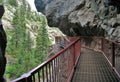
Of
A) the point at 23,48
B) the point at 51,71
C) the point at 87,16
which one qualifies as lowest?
the point at 23,48

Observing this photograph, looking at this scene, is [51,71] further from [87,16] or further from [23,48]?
[23,48]

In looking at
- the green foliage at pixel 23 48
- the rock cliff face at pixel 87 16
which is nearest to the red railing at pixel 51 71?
the rock cliff face at pixel 87 16

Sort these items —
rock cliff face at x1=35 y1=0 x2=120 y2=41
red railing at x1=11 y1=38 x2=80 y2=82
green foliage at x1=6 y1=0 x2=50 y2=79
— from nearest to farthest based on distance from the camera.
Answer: red railing at x1=11 y1=38 x2=80 y2=82 < rock cliff face at x1=35 y1=0 x2=120 y2=41 < green foliage at x1=6 y1=0 x2=50 y2=79

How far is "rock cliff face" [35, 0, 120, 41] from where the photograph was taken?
42.8 feet

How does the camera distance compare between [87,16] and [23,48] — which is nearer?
[87,16]

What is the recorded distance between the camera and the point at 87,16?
62.7 ft

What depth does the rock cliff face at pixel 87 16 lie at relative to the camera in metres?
13.0

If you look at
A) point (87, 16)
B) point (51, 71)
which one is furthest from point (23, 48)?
point (51, 71)

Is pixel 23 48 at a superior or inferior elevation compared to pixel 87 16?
inferior

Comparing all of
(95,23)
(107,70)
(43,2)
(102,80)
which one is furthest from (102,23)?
(43,2)

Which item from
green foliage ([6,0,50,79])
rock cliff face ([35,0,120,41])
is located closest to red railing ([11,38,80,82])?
rock cliff face ([35,0,120,41])

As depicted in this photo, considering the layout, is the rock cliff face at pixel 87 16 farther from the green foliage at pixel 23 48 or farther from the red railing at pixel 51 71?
the green foliage at pixel 23 48

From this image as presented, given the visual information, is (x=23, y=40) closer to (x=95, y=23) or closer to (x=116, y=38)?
(x=95, y=23)

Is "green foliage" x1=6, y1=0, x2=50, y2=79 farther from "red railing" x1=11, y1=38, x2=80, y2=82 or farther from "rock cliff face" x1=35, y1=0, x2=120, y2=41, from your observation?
"red railing" x1=11, y1=38, x2=80, y2=82
